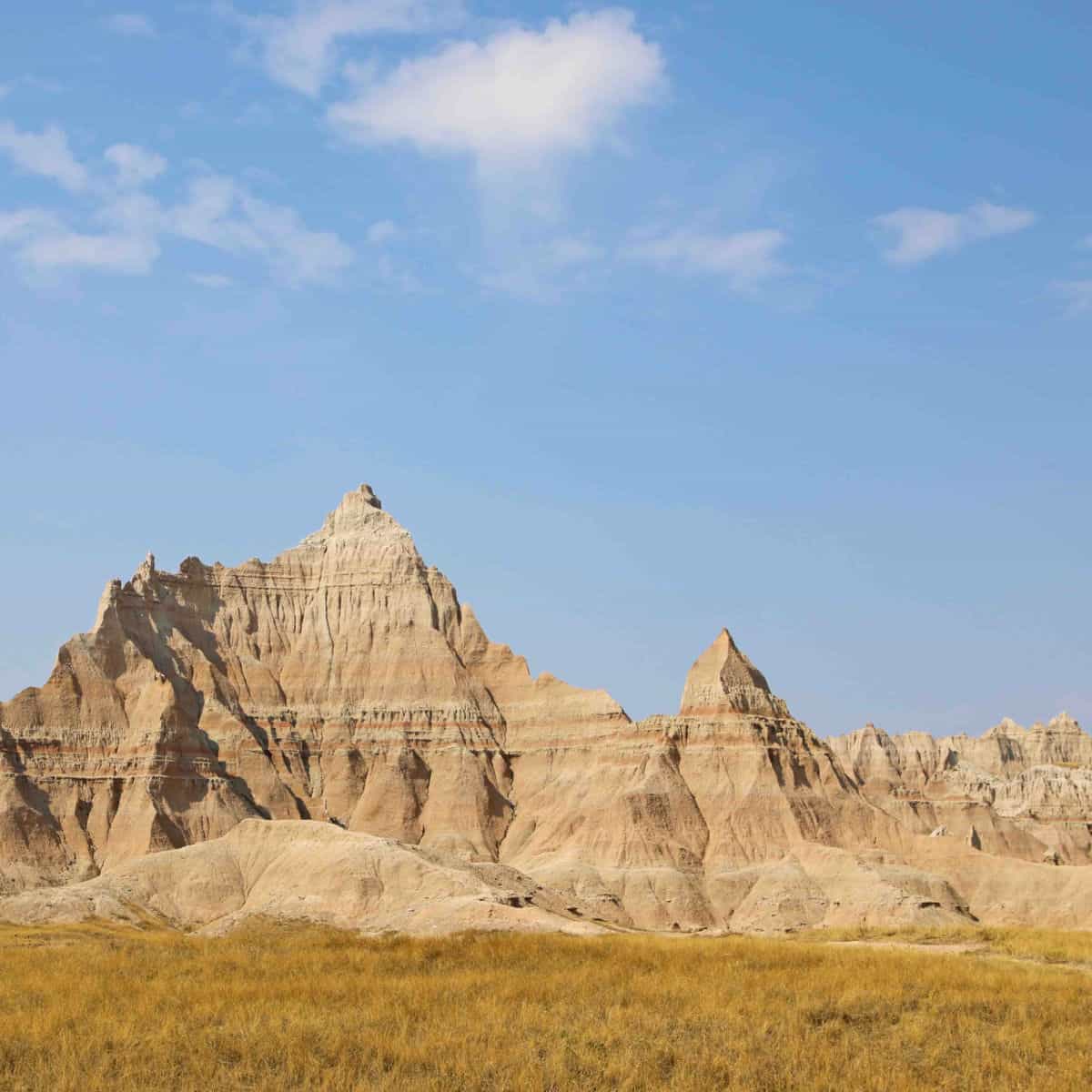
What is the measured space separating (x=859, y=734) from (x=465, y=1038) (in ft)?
544

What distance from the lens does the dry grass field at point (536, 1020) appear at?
2583cm

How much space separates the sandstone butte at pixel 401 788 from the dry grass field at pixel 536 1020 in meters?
38.4

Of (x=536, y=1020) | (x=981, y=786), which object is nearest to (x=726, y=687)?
(x=981, y=786)

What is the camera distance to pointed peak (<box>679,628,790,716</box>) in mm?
127500

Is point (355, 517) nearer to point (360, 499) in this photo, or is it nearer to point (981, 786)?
point (360, 499)

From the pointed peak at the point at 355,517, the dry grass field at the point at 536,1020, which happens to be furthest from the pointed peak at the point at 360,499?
the dry grass field at the point at 536,1020

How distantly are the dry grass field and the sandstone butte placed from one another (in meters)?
38.4

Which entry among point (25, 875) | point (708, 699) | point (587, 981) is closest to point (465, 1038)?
point (587, 981)

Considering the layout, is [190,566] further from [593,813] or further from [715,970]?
[715,970]

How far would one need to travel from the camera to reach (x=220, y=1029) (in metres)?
28.4

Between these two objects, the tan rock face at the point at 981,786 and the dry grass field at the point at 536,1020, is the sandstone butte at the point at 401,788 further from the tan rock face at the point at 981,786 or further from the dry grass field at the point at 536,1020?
the dry grass field at the point at 536,1020

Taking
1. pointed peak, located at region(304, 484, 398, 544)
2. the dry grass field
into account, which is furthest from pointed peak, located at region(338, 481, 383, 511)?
the dry grass field

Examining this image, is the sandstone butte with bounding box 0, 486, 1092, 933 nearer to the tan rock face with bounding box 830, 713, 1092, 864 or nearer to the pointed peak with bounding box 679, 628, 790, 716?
the pointed peak with bounding box 679, 628, 790, 716

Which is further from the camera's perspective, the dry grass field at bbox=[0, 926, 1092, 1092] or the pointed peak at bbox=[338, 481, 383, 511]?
the pointed peak at bbox=[338, 481, 383, 511]
